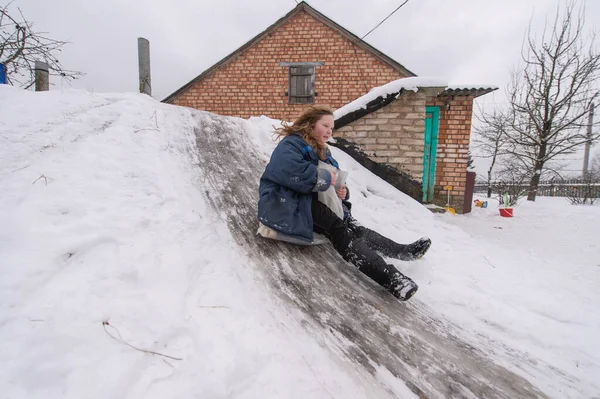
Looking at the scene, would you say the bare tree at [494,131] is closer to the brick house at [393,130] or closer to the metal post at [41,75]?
the brick house at [393,130]

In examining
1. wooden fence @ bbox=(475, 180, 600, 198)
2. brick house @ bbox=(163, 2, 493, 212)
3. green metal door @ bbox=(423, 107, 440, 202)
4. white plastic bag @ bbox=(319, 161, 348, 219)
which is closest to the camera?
white plastic bag @ bbox=(319, 161, 348, 219)

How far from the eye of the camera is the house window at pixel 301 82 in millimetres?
8648

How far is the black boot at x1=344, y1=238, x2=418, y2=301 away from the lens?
1818 millimetres

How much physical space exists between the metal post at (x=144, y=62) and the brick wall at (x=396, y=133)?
521 centimetres

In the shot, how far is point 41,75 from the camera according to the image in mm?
5559

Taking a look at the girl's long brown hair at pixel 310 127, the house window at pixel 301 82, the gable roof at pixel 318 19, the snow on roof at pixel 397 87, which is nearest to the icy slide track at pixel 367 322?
the girl's long brown hair at pixel 310 127

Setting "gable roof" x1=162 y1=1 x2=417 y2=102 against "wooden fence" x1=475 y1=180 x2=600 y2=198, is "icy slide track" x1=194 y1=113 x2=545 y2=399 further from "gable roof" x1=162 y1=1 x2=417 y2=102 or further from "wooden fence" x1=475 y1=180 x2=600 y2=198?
"wooden fence" x1=475 y1=180 x2=600 y2=198

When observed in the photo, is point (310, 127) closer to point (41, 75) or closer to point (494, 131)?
point (41, 75)

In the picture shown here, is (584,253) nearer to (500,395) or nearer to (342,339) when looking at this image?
(500,395)

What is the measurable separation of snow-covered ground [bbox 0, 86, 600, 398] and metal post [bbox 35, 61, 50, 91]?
10.1 ft

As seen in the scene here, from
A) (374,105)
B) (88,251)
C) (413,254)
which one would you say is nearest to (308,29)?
(374,105)

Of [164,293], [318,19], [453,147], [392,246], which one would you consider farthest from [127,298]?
[318,19]

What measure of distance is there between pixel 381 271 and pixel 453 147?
525 centimetres

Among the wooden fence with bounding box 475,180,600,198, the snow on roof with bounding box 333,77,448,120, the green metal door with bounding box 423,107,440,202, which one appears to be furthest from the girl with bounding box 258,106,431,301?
the wooden fence with bounding box 475,180,600,198
